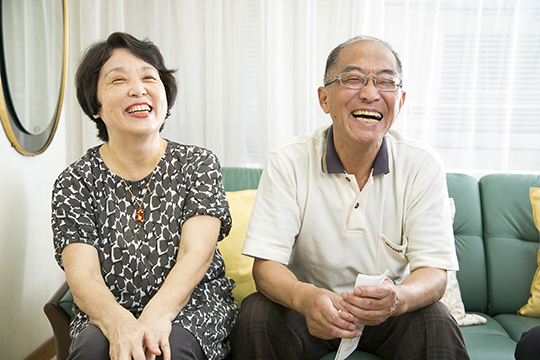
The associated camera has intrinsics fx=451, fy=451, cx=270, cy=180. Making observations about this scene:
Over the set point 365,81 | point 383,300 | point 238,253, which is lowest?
point 238,253

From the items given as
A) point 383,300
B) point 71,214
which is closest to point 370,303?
point 383,300

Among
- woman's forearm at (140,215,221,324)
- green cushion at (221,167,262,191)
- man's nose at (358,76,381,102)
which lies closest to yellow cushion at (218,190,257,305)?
green cushion at (221,167,262,191)

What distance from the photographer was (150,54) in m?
1.62

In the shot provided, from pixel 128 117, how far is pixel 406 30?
66.1 inches

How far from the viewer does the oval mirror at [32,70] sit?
177 cm

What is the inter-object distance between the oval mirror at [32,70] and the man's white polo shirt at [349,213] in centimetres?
108

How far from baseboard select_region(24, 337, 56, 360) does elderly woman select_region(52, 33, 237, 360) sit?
852 mm

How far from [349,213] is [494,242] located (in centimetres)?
94

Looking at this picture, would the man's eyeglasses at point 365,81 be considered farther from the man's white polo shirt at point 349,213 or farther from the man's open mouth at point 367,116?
the man's white polo shirt at point 349,213

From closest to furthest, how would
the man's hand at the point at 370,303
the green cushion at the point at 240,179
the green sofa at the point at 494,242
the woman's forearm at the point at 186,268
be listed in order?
1. the man's hand at the point at 370,303
2. the woman's forearm at the point at 186,268
3. the green sofa at the point at 494,242
4. the green cushion at the point at 240,179

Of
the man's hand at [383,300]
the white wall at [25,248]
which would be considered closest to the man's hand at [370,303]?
the man's hand at [383,300]

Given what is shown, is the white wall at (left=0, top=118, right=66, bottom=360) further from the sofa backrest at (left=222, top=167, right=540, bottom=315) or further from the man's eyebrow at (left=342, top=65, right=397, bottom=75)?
the man's eyebrow at (left=342, top=65, right=397, bottom=75)

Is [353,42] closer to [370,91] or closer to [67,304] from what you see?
[370,91]

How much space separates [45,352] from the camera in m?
2.20
